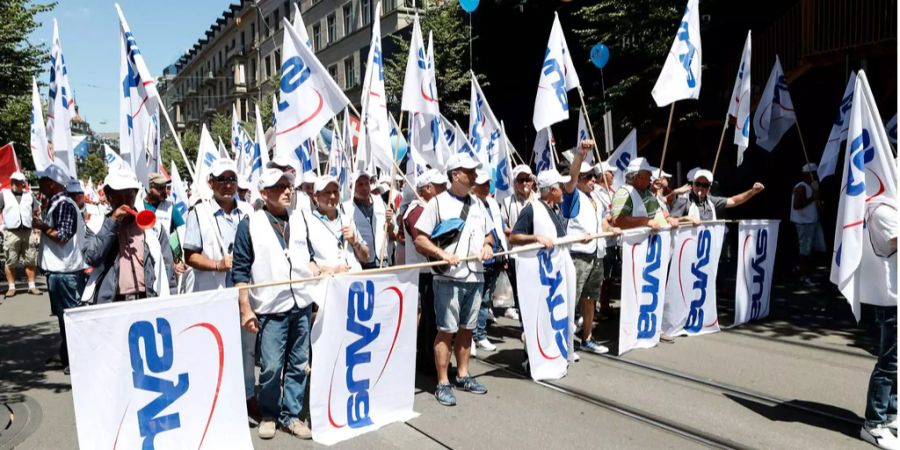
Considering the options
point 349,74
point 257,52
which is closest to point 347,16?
point 349,74

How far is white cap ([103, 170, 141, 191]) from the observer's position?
502 cm

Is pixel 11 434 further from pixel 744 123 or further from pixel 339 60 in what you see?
pixel 339 60

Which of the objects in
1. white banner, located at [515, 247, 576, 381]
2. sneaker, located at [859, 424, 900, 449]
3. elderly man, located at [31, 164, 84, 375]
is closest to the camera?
sneaker, located at [859, 424, 900, 449]

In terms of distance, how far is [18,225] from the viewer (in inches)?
432

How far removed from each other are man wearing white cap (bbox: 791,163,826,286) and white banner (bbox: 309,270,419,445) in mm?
8044

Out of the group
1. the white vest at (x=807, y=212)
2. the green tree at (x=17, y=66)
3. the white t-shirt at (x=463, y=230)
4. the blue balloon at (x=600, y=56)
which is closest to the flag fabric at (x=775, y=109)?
the white vest at (x=807, y=212)

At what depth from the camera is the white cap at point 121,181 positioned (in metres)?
5.02

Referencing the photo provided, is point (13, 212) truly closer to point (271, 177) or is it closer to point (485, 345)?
point (485, 345)

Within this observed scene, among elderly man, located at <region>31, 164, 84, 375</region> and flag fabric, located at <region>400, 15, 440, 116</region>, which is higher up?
flag fabric, located at <region>400, 15, 440, 116</region>

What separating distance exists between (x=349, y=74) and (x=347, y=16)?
12.1ft

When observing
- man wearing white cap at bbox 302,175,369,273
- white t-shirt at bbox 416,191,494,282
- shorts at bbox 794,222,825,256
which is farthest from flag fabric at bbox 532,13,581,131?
shorts at bbox 794,222,825,256

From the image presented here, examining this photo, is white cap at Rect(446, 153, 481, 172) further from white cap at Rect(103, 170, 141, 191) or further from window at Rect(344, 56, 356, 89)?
window at Rect(344, 56, 356, 89)

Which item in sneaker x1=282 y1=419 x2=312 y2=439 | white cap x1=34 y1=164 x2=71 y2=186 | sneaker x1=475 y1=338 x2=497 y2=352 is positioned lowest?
sneaker x1=475 y1=338 x2=497 y2=352

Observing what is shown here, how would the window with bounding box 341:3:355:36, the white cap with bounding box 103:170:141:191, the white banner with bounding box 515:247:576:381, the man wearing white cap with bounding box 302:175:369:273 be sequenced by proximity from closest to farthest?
the man wearing white cap with bounding box 302:175:369:273 → the white cap with bounding box 103:170:141:191 → the white banner with bounding box 515:247:576:381 → the window with bounding box 341:3:355:36
